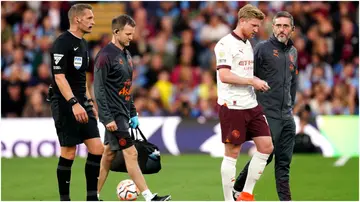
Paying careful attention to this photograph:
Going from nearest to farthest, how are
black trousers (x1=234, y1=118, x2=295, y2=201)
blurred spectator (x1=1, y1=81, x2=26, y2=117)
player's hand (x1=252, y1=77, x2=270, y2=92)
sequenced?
player's hand (x1=252, y1=77, x2=270, y2=92) → black trousers (x1=234, y1=118, x2=295, y2=201) → blurred spectator (x1=1, y1=81, x2=26, y2=117)

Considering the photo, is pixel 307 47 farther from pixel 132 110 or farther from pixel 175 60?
pixel 132 110

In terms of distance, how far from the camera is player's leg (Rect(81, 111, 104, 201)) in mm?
10430

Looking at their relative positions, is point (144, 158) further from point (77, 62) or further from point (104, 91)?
point (77, 62)

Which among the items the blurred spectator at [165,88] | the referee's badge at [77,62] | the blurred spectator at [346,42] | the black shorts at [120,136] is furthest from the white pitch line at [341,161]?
the referee's badge at [77,62]

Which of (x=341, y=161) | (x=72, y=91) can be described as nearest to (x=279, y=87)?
(x=72, y=91)

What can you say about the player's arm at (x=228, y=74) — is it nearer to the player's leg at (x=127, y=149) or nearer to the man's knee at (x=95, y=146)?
the player's leg at (x=127, y=149)

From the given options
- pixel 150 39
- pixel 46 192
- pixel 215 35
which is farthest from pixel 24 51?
pixel 46 192

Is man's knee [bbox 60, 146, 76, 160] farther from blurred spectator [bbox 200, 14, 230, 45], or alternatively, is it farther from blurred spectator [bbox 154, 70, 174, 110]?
blurred spectator [bbox 200, 14, 230, 45]

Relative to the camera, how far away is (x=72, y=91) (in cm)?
1034

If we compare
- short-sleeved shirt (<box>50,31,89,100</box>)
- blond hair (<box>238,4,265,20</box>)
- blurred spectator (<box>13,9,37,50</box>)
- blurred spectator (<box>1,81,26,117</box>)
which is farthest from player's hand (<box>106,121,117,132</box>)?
blurred spectator (<box>13,9,37,50</box>)

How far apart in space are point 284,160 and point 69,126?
2515 millimetres

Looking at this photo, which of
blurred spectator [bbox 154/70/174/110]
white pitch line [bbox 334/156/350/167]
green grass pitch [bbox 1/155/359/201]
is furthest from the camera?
blurred spectator [bbox 154/70/174/110]

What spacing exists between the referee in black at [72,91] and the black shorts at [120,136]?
148 mm

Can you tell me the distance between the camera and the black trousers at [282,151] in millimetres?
10664
